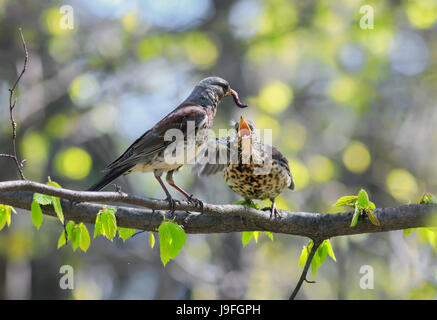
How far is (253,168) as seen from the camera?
14.0 feet

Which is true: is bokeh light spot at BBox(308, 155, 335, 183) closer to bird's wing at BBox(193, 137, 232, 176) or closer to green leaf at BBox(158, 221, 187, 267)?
bird's wing at BBox(193, 137, 232, 176)

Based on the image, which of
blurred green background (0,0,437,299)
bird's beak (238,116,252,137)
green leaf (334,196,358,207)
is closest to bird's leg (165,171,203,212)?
bird's beak (238,116,252,137)

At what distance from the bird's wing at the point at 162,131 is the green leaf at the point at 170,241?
126cm

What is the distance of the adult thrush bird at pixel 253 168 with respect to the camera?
168 inches

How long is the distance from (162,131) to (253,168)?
832mm

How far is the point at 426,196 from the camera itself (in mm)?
3168

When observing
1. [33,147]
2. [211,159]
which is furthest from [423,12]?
[33,147]

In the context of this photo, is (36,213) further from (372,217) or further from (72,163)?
(72,163)

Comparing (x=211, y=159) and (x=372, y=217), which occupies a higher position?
(x=211, y=159)

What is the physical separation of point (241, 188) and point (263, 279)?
4428 millimetres

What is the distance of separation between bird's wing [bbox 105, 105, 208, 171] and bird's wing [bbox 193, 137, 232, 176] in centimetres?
60

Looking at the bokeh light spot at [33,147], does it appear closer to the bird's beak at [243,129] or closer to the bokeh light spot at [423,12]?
the bird's beak at [243,129]

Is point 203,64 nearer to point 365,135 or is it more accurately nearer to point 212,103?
point 365,135
